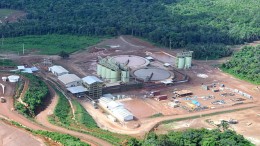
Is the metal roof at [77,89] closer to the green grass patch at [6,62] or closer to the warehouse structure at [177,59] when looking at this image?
the green grass patch at [6,62]

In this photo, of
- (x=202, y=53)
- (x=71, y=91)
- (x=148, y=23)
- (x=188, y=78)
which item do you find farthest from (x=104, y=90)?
(x=148, y=23)

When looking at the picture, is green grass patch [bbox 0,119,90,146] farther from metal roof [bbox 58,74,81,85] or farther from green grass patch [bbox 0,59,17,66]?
green grass patch [bbox 0,59,17,66]

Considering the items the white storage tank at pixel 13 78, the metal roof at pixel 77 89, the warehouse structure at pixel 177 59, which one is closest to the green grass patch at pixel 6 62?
the white storage tank at pixel 13 78

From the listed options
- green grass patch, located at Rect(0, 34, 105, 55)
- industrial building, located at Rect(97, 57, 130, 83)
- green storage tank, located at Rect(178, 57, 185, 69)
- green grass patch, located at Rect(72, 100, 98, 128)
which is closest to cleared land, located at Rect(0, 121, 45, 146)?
green grass patch, located at Rect(72, 100, 98, 128)

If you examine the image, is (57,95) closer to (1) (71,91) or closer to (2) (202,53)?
(1) (71,91)

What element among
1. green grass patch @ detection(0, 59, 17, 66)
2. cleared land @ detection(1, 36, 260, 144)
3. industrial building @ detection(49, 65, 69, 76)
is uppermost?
green grass patch @ detection(0, 59, 17, 66)

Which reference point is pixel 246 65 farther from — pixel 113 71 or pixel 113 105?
pixel 113 105

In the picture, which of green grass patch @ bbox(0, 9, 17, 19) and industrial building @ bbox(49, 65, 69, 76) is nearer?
industrial building @ bbox(49, 65, 69, 76)
